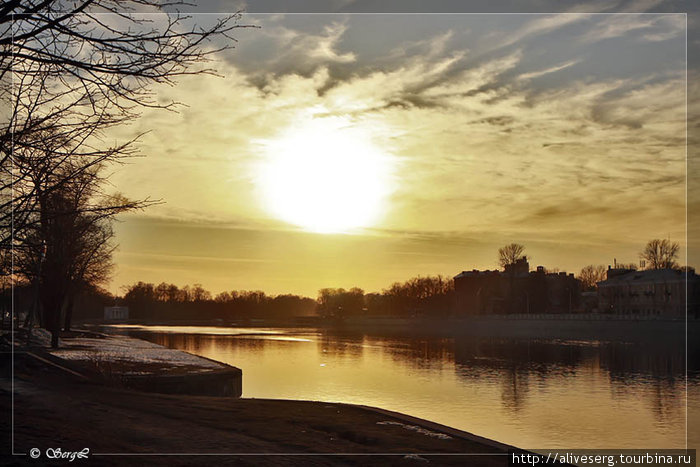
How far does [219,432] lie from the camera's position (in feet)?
40.7

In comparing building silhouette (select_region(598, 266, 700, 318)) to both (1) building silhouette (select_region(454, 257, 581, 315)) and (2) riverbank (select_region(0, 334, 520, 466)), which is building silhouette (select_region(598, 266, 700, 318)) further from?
(2) riverbank (select_region(0, 334, 520, 466))

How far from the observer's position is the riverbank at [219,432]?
10.0m

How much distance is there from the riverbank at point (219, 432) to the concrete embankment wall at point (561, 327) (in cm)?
7091

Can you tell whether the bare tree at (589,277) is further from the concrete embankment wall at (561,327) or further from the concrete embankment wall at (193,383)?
the concrete embankment wall at (193,383)

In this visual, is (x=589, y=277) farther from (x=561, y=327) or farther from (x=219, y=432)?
(x=219, y=432)

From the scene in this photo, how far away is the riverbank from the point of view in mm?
10016

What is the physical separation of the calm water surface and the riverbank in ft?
21.2

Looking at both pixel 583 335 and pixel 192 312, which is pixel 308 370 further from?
pixel 192 312

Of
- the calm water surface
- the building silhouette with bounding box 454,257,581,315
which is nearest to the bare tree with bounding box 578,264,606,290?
the building silhouette with bounding box 454,257,581,315

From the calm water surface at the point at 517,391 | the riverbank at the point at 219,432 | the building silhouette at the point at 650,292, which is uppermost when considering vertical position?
the building silhouette at the point at 650,292

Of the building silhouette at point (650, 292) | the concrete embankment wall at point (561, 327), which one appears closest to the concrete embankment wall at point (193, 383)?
the concrete embankment wall at point (561, 327)

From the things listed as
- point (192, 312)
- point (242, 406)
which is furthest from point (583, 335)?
point (192, 312)

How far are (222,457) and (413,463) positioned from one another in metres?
2.97

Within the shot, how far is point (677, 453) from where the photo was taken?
61.6ft
